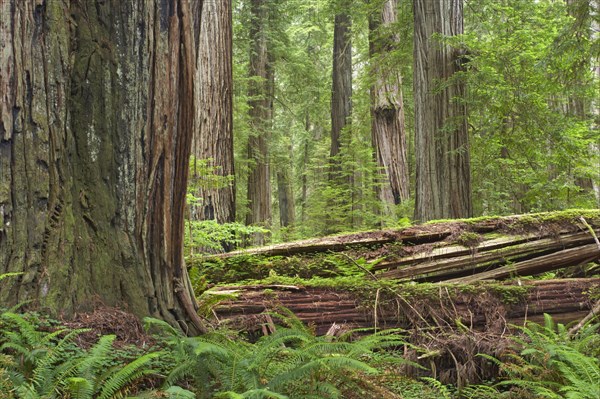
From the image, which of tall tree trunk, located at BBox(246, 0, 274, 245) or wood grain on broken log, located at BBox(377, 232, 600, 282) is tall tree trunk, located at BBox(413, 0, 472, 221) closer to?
wood grain on broken log, located at BBox(377, 232, 600, 282)

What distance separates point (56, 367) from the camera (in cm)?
258

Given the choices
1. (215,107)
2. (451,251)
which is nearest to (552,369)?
→ (451,251)

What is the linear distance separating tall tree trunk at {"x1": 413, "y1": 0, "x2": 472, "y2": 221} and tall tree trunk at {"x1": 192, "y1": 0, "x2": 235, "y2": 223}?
3.19 m

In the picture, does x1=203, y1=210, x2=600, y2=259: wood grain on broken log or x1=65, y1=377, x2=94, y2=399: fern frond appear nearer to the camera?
x1=65, y1=377, x2=94, y2=399: fern frond

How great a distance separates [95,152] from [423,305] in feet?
9.94

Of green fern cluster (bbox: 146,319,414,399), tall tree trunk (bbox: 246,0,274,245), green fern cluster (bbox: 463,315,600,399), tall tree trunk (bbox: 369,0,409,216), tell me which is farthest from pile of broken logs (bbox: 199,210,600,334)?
tall tree trunk (bbox: 246,0,274,245)

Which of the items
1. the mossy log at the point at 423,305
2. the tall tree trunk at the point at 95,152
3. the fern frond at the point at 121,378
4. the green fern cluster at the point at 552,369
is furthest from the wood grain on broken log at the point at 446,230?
the fern frond at the point at 121,378

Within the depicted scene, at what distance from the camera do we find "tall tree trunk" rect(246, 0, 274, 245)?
1522 cm

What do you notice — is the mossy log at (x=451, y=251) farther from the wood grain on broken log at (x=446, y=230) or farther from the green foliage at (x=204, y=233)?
the green foliage at (x=204, y=233)

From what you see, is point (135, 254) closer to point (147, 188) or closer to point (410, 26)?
point (147, 188)

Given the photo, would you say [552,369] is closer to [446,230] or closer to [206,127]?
[446,230]

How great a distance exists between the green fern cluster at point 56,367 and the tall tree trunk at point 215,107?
18.8ft

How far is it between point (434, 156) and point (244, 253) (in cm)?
362

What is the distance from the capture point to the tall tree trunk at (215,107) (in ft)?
28.4
